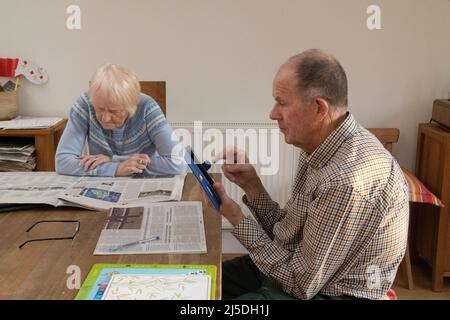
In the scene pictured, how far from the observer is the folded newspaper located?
152cm

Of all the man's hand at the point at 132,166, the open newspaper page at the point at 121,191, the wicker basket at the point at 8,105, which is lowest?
the open newspaper page at the point at 121,191

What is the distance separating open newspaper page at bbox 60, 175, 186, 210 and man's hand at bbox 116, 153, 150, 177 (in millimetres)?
50

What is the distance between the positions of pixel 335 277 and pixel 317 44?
180cm

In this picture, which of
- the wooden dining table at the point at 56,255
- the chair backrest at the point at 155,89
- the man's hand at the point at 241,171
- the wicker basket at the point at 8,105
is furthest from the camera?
the wicker basket at the point at 8,105

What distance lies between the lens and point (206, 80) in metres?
2.90

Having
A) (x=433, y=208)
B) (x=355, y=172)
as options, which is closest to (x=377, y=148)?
(x=355, y=172)

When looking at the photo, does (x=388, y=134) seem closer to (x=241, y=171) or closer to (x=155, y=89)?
(x=155, y=89)

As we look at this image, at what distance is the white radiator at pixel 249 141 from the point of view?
2.89m

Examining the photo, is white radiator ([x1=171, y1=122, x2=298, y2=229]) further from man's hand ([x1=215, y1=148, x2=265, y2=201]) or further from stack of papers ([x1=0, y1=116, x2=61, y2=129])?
man's hand ([x1=215, y1=148, x2=265, y2=201])

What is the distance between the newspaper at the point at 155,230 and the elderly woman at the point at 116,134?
16.2 inches

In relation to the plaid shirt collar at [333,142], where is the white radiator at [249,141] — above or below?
below

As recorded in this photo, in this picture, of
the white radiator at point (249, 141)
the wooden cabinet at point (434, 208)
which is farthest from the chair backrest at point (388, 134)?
the white radiator at point (249, 141)

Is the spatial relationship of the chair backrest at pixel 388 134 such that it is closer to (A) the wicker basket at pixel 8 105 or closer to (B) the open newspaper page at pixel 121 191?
(B) the open newspaper page at pixel 121 191
